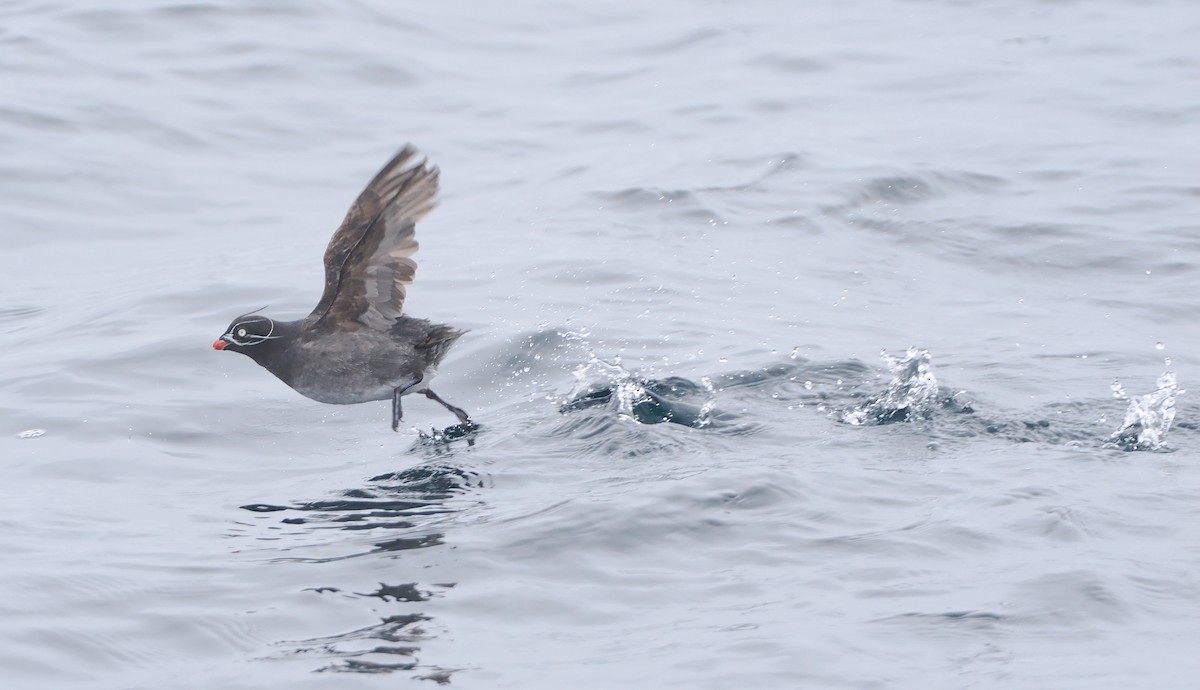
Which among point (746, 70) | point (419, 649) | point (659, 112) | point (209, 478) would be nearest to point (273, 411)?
point (209, 478)

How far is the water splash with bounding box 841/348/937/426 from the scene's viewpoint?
917 centimetres

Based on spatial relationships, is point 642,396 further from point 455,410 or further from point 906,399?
point 906,399

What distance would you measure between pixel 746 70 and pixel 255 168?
7.11 metres

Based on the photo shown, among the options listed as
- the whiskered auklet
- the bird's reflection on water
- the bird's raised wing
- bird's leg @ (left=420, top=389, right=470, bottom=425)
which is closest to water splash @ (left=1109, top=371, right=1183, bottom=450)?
the bird's reflection on water

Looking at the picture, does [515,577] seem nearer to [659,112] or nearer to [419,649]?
[419,649]

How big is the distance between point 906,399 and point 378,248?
3394mm

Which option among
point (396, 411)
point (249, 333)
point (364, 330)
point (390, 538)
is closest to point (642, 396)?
point (396, 411)

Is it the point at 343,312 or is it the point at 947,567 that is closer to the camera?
the point at 947,567

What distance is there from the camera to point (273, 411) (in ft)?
35.3

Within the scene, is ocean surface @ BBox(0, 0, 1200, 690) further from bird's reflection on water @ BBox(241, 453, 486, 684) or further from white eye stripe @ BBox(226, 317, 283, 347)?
white eye stripe @ BBox(226, 317, 283, 347)

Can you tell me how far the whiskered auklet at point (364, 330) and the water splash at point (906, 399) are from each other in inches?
105

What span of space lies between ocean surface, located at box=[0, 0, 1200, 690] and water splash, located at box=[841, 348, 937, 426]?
0.04 metres

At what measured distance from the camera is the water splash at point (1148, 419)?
862 cm

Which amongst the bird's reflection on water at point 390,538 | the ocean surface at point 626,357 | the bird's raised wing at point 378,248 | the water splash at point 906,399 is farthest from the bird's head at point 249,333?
the water splash at point 906,399
